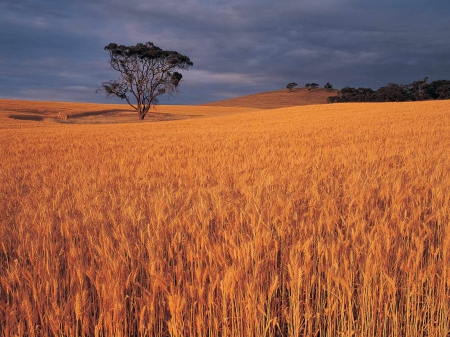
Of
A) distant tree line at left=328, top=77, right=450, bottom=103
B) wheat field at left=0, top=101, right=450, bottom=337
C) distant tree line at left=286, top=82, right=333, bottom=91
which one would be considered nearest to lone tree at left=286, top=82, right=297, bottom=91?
distant tree line at left=286, top=82, right=333, bottom=91

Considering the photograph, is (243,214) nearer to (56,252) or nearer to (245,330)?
(245,330)

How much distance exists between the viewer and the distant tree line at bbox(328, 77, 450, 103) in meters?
66.8

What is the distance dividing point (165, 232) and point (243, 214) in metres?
0.69

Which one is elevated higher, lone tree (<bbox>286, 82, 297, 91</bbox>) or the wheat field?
lone tree (<bbox>286, 82, 297, 91</bbox>)

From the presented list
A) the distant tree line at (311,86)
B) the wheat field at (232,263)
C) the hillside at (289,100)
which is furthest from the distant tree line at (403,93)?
the wheat field at (232,263)

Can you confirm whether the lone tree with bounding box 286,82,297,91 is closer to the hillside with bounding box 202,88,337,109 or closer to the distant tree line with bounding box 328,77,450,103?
the hillside with bounding box 202,88,337,109

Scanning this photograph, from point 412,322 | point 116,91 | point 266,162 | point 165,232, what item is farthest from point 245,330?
point 116,91

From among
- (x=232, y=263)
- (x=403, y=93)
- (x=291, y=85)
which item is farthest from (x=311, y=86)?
(x=232, y=263)

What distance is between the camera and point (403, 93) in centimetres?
6750

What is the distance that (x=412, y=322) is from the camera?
1671 mm

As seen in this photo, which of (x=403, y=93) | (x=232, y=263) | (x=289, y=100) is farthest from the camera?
(x=289, y=100)

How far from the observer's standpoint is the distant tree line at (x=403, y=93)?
6681 cm

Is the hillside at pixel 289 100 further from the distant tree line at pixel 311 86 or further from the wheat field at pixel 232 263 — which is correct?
the wheat field at pixel 232 263

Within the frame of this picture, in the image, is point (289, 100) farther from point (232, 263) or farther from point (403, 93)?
point (232, 263)
